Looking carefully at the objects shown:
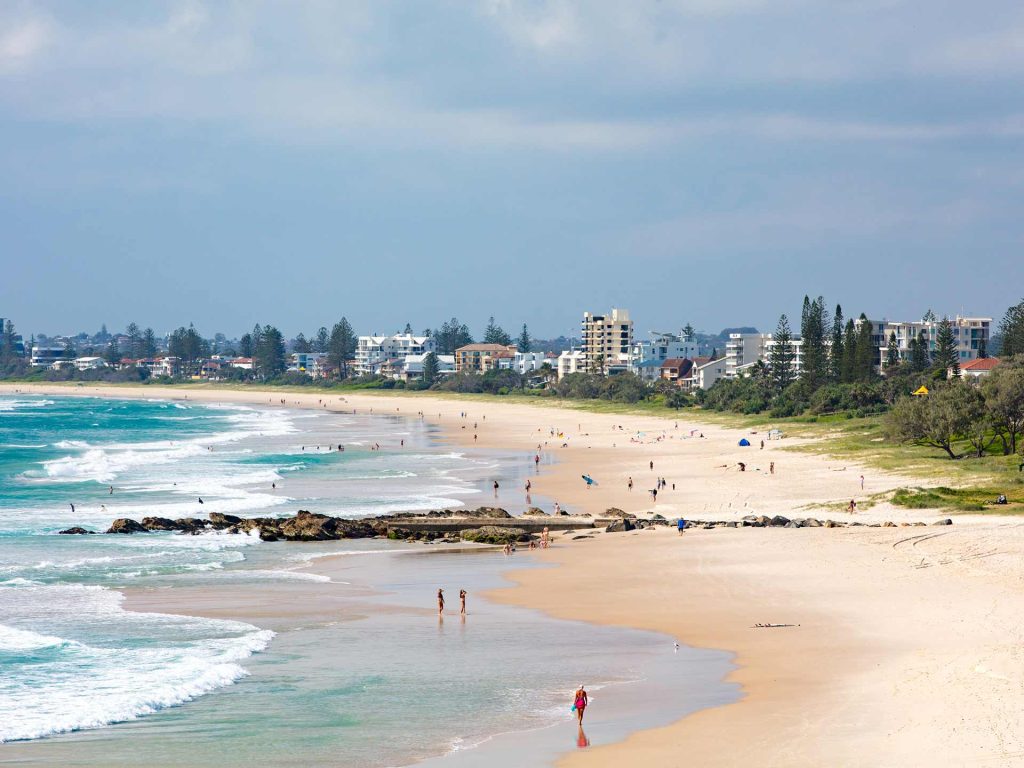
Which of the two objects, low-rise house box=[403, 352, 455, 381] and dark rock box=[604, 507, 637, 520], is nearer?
dark rock box=[604, 507, 637, 520]

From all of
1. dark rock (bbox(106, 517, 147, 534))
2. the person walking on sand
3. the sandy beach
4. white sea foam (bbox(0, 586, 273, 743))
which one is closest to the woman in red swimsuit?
the person walking on sand

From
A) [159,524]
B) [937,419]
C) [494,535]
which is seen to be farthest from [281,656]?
[937,419]

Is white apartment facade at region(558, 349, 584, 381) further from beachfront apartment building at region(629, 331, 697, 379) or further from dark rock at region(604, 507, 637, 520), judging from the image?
dark rock at region(604, 507, 637, 520)

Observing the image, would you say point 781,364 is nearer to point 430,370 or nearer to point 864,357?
point 864,357

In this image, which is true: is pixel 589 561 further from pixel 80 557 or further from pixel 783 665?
pixel 80 557

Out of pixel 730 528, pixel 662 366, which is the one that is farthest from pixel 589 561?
pixel 662 366
